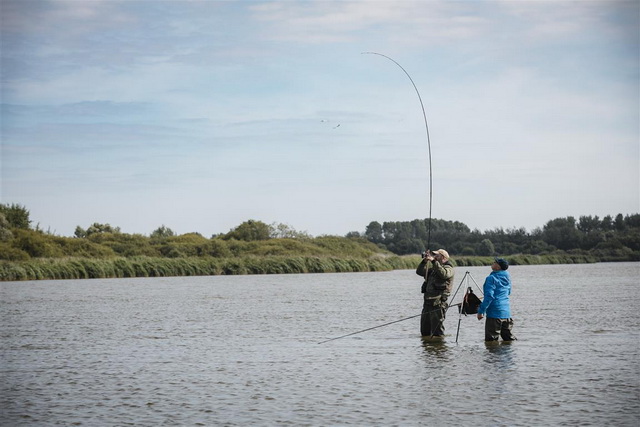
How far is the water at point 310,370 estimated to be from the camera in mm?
9125

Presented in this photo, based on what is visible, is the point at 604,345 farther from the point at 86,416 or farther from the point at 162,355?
the point at 86,416

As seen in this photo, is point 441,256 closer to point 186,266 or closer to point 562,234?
point 186,266

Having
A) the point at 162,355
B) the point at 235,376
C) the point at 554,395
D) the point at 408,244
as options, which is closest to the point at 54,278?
the point at 162,355

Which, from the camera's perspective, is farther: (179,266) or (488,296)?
(179,266)

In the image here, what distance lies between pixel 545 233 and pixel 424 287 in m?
95.5

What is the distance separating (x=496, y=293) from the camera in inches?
555

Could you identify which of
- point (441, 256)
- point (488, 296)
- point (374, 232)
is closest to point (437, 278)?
point (441, 256)

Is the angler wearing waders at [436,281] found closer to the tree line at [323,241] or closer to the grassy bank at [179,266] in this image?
the grassy bank at [179,266]

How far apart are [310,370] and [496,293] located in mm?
3846

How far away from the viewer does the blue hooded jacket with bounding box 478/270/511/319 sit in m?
14.1

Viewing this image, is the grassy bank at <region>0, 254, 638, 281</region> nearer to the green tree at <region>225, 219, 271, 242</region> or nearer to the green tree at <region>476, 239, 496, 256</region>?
the green tree at <region>225, 219, 271, 242</region>

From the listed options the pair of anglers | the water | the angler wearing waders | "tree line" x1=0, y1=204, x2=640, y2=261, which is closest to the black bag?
the pair of anglers

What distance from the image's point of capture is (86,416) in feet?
30.0

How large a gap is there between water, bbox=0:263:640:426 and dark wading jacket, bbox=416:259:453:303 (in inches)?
39.4
